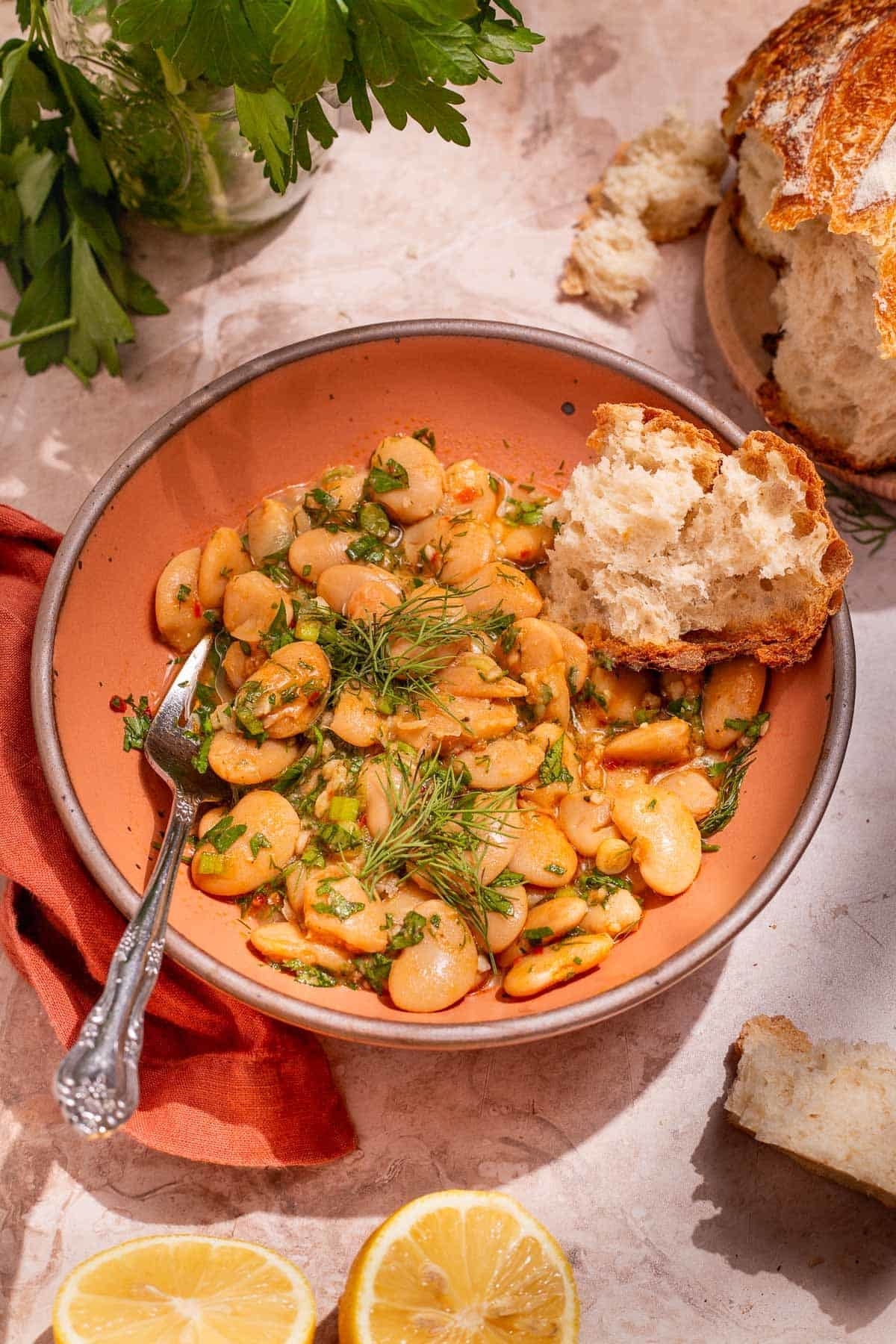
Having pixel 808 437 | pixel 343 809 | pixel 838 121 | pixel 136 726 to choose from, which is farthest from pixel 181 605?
pixel 838 121

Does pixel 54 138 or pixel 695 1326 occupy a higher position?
pixel 54 138

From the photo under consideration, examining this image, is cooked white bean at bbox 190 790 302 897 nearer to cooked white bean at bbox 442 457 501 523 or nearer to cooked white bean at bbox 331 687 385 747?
cooked white bean at bbox 331 687 385 747

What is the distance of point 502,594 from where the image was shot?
167 centimetres

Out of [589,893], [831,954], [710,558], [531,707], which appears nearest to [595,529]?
[710,558]

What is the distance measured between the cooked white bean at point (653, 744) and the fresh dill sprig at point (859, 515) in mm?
547

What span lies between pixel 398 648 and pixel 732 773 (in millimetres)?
497

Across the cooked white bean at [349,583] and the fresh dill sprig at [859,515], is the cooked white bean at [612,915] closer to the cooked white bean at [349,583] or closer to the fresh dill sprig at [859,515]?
the cooked white bean at [349,583]

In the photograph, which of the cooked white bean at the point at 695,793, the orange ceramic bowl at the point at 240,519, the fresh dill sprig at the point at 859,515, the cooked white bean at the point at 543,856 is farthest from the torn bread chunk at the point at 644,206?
the cooked white bean at the point at 543,856

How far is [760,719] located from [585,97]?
130 cm

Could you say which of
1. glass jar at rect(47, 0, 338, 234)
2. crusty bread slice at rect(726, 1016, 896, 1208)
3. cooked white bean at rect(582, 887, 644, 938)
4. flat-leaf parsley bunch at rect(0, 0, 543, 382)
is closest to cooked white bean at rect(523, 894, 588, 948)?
cooked white bean at rect(582, 887, 644, 938)

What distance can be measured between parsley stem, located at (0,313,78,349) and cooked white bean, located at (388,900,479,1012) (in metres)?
1.14

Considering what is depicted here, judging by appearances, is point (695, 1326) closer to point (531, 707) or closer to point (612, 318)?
point (531, 707)

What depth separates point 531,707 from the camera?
1618 millimetres

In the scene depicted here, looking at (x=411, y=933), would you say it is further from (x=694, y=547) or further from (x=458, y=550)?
(x=694, y=547)
